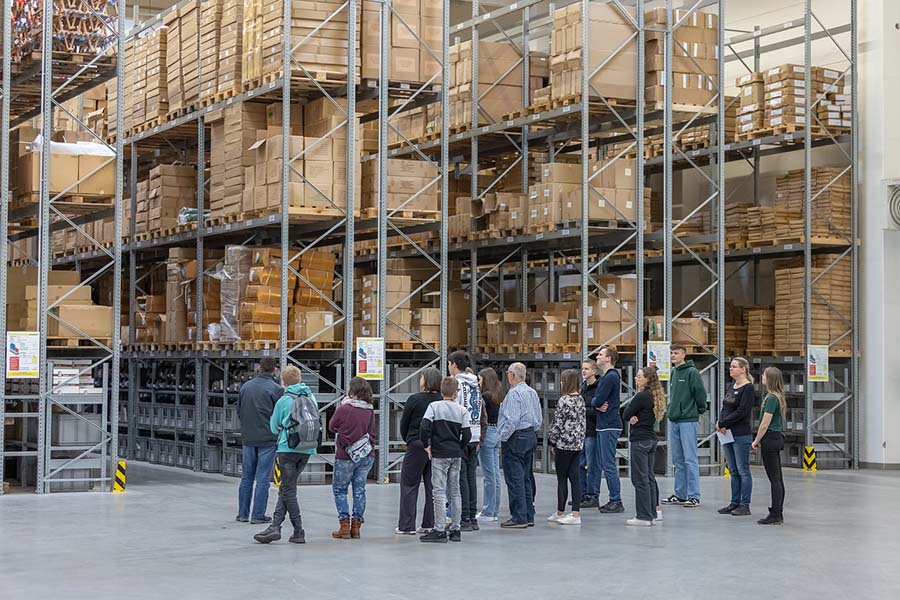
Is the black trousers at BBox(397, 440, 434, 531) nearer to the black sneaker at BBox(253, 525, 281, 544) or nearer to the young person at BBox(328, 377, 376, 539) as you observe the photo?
the young person at BBox(328, 377, 376, 539)

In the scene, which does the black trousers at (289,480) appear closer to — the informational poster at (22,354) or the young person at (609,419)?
the young person at (609,419)

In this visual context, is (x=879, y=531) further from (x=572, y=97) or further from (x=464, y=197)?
(x=464, y=197)

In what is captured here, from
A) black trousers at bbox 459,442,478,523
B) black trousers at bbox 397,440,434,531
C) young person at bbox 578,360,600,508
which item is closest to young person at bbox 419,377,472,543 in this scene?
black trousers at bbox 397,440,434,531

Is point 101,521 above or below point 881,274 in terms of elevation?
below

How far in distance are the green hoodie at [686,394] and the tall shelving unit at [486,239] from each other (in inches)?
147

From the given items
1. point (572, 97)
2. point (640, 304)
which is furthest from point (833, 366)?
point (572, 97)

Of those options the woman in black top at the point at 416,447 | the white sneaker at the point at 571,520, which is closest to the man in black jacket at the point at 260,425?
the woman in black top at the point at 416,447

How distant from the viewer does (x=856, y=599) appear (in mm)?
9477

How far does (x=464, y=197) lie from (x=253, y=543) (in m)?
11.2

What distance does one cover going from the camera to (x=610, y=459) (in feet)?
48.0

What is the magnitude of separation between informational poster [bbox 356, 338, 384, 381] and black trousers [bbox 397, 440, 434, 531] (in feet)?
16.2

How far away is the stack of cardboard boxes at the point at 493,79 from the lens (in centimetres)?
2153

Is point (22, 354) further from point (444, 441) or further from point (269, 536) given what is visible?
point (444, 441)

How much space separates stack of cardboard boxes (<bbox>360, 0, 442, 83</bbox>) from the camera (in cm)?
1795
